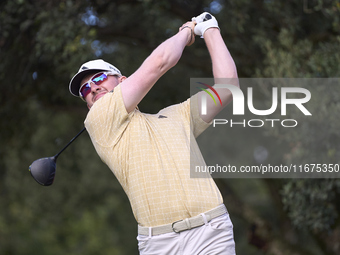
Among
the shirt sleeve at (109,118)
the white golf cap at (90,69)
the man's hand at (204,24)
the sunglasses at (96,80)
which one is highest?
the man's hand at (204,24)

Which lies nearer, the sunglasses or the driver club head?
the sunglasses

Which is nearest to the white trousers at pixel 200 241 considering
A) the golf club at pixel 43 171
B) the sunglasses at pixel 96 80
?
the sunglasses at pixel 96 80

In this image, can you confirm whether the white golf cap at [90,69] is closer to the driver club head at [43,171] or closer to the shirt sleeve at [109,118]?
the shirt sleeve at [109,118]

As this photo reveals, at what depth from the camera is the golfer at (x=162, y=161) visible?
9.71 feet

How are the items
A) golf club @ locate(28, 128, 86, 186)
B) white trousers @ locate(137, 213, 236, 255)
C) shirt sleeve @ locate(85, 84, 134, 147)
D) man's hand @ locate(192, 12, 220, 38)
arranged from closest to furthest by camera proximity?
white trousers @ locate(137, 213, 236, 255) < shirt sleeve @ locate(85, 84, 134, 147) < man's hand @ locate(192, 12, 220, 38) < golf club @ locate(28, 128, 86, 186)

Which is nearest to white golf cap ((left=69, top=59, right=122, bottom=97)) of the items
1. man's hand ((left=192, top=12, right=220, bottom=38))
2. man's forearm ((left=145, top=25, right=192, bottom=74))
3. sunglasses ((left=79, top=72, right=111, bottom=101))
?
sunglasses ((left=79, top=72, right=111, bottom=101))

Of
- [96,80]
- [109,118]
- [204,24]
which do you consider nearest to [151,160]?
[109,118]

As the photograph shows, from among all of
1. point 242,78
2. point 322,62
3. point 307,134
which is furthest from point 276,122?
point 242,78

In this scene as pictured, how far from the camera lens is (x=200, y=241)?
2.94 meters

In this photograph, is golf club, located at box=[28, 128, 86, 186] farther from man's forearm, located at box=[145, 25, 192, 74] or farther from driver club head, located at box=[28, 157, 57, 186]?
man's forearm, located at box=[145, 25, 192, 74]

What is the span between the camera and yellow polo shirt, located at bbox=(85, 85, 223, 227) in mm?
2973

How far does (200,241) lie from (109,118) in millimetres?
959

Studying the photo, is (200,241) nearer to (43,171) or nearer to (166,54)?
(166,54)

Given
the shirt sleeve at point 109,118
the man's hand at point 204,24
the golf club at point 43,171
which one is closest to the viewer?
the shirt sleeve at point 109,118
